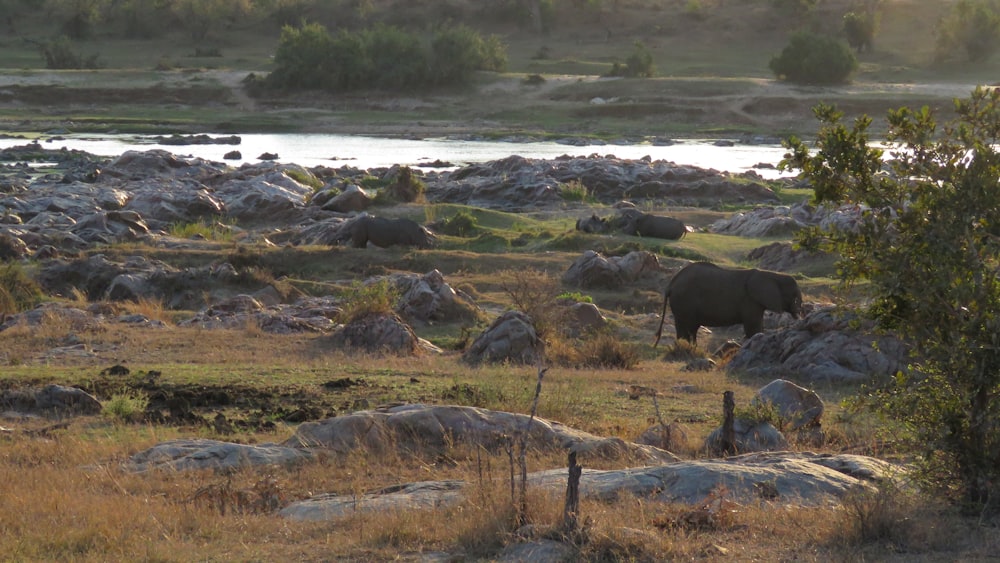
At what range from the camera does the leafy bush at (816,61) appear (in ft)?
253

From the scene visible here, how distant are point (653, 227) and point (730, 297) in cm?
1152

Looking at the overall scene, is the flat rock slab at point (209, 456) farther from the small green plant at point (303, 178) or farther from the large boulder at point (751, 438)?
the small green plant at point (303, 178)

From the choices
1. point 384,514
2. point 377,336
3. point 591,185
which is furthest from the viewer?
point 591,185

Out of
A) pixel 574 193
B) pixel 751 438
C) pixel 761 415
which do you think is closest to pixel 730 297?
pixel 761 415

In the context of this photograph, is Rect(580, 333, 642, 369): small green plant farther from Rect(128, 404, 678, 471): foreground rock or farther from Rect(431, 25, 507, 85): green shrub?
Rect(431, 25, 507, 85): green shrub

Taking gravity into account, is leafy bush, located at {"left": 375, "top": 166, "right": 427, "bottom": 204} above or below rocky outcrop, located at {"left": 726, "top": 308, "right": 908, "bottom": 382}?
below

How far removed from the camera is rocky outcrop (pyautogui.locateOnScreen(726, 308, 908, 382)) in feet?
47.2

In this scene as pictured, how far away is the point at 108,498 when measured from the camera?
766cm

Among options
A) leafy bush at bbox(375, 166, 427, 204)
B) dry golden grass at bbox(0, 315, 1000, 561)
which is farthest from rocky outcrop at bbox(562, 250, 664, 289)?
dry golden grass at bbox(0, 315, 1000, 561)

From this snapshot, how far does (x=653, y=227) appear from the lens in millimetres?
29156

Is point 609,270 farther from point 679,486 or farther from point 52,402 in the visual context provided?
point 679,486

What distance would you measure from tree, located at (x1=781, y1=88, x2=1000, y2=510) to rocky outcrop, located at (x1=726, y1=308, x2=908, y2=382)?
20.8ft

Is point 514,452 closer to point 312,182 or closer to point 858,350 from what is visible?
point 858,350

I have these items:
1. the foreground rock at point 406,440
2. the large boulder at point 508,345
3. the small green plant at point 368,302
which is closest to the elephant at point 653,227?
the small green plant at point 368,302
